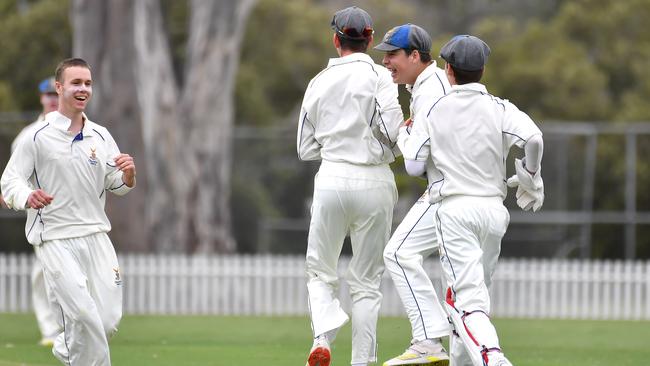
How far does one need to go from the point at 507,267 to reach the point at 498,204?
12.2m

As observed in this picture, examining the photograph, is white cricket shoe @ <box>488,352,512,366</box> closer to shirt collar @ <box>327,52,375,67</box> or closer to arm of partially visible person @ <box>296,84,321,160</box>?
arm of partially visible person @ <box>296,84,321,160</box>

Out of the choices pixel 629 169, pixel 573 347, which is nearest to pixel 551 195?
pixel 629 169

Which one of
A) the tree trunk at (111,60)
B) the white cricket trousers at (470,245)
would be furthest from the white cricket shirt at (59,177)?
the tree trunk at (111,60)

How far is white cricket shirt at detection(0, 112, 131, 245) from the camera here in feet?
27.1

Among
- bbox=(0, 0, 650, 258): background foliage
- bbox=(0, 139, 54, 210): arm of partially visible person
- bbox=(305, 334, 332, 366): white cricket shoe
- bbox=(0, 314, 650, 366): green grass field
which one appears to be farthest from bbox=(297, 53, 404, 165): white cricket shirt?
bbox=(0, 0, 650, 258): background foliage

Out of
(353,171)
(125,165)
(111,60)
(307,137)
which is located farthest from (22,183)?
(111,60)

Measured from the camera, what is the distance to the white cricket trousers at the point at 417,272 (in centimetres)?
856

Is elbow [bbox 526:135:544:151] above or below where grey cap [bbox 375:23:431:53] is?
below

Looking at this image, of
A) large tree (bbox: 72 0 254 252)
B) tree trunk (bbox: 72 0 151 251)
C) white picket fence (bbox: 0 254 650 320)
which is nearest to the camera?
white picket fence (bbox: 0 254 650 320)

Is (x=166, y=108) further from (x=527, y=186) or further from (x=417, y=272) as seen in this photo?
(x=527, y=186)

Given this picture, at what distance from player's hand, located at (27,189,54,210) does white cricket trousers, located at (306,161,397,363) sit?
6.02ft

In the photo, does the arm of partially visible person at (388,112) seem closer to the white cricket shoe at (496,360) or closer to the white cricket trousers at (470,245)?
the white cricket trousers at (470,245)

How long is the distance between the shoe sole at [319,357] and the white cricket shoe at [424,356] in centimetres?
38

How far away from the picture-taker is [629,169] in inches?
915
